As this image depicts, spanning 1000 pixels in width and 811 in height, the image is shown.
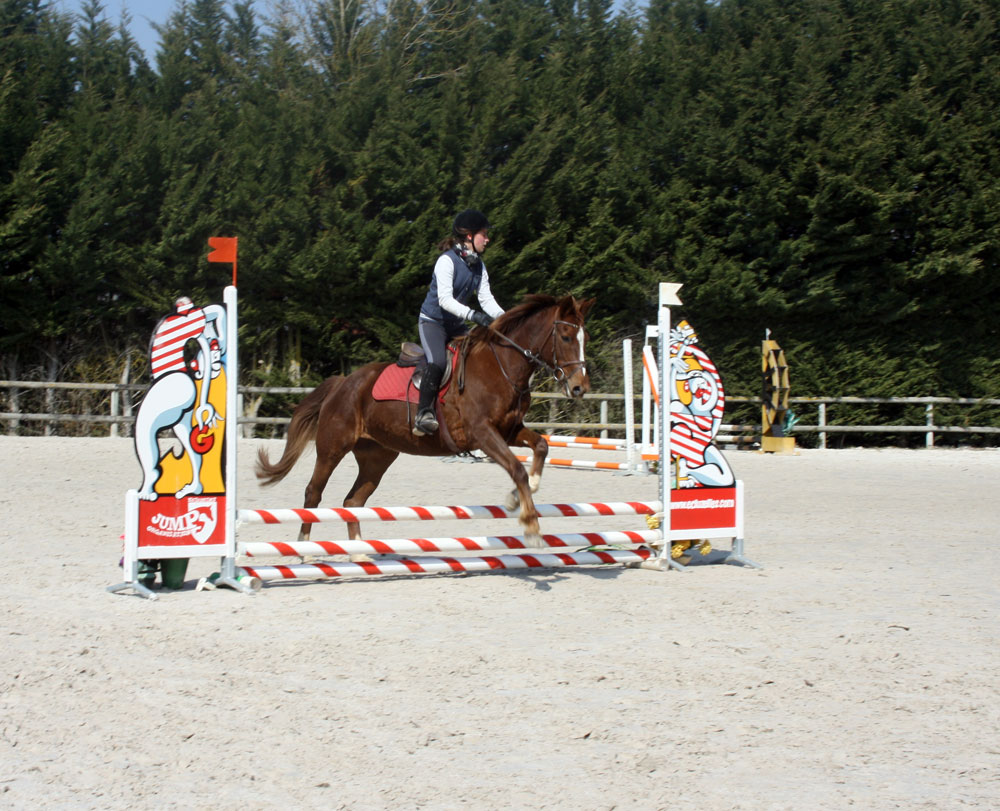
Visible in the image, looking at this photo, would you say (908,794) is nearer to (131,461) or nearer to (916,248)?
(131,461)

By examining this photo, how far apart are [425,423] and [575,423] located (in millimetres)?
10455

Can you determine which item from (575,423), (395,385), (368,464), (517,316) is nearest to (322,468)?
(368,464)

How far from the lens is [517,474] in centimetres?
582

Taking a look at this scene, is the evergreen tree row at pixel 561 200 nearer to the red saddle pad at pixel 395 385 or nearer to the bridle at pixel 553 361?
the red saddle pad at pixel 395 385

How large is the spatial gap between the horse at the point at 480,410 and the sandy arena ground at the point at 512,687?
2.81 feet

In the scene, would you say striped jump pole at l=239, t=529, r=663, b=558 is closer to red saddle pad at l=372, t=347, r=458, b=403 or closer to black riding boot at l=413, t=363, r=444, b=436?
black riding boot at l=413, t=363, r=444, b=436

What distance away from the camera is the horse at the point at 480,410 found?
6129 mm

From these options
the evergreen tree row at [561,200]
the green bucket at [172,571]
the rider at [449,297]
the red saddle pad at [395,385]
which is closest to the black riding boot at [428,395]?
the rider at [449,297]

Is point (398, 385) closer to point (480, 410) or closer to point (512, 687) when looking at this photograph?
point (480, 410)

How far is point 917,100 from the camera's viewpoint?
16609 mm

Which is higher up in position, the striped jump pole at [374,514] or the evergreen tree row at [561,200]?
the evergreen tree row at [561,200]

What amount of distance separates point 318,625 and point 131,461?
8.30m

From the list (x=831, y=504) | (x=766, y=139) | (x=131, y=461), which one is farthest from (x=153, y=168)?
(x=831, y=504)

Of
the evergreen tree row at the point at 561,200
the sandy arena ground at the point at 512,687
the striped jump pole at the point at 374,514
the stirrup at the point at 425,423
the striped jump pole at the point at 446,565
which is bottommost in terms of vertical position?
the sandy arena ground at the point at 512,687
